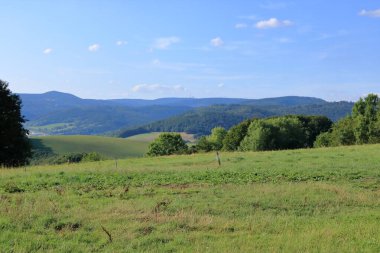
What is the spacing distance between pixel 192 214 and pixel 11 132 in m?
33.2

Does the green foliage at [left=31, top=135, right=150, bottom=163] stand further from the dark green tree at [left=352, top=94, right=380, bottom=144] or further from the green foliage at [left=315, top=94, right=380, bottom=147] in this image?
the dark green tree at [left=352, top=94, right=380, bottom=144]

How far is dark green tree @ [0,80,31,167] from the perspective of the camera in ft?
133

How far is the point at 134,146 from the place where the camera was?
17025 cm

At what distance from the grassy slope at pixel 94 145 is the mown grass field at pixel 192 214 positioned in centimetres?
12677

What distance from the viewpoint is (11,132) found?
40875mm

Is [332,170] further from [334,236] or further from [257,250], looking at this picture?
[257,250]

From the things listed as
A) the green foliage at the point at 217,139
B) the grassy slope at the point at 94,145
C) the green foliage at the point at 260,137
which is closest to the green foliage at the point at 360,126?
the green foliage at the point at 260,137

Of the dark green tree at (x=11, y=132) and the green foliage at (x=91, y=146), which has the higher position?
the dark green tree at (x=11, y=132)

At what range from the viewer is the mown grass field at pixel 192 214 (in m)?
9.70

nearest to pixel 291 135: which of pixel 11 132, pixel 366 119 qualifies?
pixel 366 119

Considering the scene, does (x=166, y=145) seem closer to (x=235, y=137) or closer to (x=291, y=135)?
(x=235, y=137)

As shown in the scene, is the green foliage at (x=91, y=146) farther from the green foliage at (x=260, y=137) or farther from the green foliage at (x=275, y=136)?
the green foliage at (x=260, y=137)

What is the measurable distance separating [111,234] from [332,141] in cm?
7949

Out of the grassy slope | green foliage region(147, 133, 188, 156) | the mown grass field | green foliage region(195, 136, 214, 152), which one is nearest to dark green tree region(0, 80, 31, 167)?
the mown grass field
